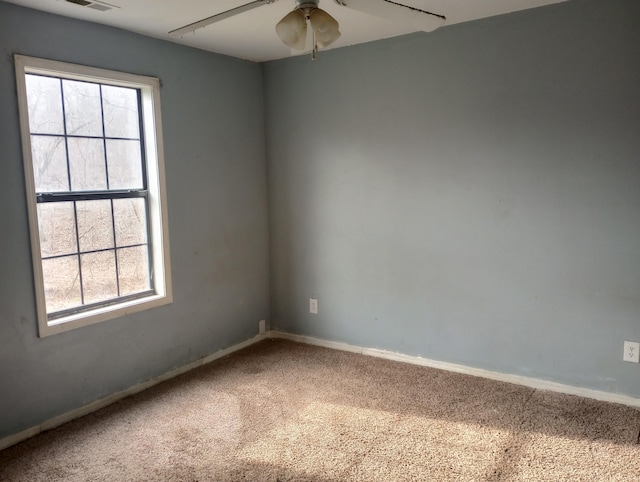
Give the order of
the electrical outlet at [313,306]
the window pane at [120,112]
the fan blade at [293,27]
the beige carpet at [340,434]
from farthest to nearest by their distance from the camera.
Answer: the electrical outlet at [313,306], the window pane at [120,112], the beige carpet at [340,434], the fan blade at [293,27]

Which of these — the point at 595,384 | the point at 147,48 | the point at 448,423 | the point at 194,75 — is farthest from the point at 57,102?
the point at 595,384

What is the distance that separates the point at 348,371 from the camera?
3387mm

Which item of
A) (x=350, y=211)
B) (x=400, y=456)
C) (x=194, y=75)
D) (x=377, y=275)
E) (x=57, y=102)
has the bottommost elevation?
(x=400, y=456)

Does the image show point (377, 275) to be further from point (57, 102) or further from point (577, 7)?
point (57, 102)

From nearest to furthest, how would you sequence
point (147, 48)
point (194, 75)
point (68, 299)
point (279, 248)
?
point (68, 299)
point (147, 48)
point (194, 75)
point (279, 248)

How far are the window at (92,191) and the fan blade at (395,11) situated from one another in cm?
166

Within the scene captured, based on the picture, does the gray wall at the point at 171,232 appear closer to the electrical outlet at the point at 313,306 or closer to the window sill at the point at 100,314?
the window sill at the point at 100,314

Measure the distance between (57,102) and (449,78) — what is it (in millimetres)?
2355

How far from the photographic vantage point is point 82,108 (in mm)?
2848

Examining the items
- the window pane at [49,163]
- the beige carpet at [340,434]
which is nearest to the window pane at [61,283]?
the window pane at [49,163]

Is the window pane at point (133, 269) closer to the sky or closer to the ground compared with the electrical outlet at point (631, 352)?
closer to the sky

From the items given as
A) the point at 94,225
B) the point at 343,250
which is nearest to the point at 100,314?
the point at 94,225

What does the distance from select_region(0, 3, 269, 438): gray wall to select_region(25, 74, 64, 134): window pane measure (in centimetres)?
14

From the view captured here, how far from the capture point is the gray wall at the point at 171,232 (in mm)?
2516
